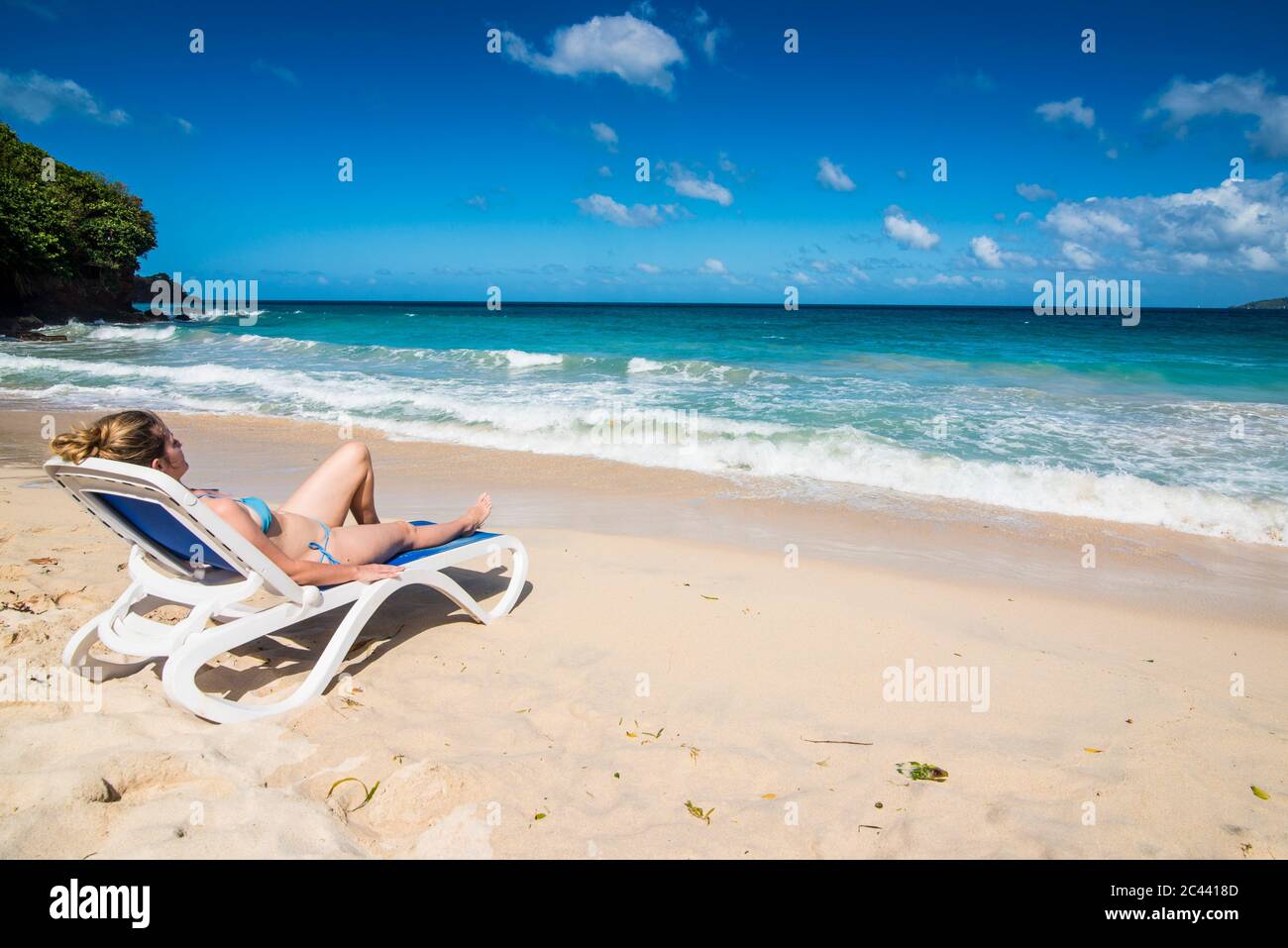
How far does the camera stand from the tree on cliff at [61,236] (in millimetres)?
30484

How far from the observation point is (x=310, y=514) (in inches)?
155

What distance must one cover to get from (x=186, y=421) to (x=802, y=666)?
11897mm

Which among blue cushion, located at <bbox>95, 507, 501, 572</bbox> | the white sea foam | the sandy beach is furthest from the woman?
the white sea foam

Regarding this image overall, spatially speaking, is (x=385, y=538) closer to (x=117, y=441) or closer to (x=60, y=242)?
(x=117, y=441)

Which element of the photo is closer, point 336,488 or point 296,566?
point 296,566

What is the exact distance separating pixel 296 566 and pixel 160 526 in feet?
2.01

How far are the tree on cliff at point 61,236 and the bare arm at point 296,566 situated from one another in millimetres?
36542

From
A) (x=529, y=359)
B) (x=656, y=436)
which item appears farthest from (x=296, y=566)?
(x=529, y=359)

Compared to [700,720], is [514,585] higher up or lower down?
higher up

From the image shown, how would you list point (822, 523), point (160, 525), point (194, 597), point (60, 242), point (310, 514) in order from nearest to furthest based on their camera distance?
point (160, 525), point (194, 597), point (310, 514), point (822, 523), point (60, 242)

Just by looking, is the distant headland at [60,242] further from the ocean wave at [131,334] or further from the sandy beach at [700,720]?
the sandy beach at [700,720]

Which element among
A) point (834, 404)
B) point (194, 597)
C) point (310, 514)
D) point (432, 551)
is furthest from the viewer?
point (834, 404)

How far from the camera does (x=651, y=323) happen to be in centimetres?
4503
